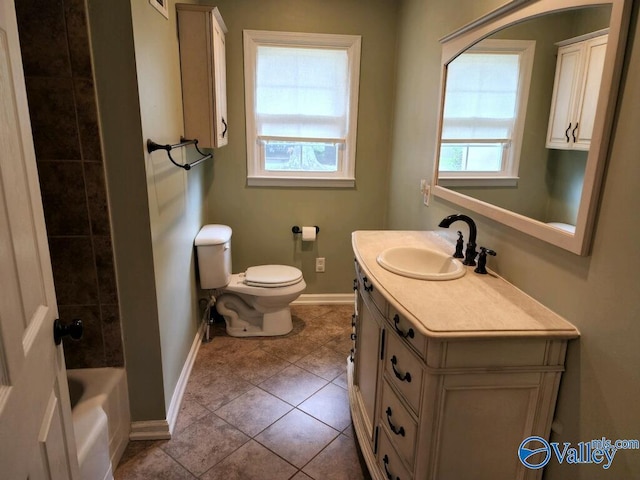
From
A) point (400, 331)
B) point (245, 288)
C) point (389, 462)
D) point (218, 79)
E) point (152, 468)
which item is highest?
point (218, 79)

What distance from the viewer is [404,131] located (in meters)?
2.92

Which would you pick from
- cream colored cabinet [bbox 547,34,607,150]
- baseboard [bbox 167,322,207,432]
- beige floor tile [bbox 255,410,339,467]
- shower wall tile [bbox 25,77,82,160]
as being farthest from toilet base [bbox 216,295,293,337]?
cream colored cabinet [bbox 547,34,607,150]

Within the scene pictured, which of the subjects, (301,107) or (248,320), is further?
(301,107)

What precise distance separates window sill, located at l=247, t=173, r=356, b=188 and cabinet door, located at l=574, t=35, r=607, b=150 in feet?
7.04

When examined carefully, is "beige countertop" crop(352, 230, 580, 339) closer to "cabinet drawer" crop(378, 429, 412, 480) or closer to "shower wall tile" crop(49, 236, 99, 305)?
"cabinet drawer" crop(378, 429, 412, 480)

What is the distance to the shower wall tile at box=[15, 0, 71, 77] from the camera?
148 cm

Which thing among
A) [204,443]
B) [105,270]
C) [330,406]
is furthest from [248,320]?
[105,270]

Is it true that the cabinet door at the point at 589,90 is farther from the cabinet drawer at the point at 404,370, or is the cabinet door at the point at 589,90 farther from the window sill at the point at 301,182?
the window sill at the point at 301,182

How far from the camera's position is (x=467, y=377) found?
1.19 m

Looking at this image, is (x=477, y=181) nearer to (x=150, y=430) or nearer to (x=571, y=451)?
(x=571, y=451)

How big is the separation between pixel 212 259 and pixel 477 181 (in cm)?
172

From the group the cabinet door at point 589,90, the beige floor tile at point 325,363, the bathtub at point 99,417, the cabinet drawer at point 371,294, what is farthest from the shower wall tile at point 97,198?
the cabinet door at point 589,90

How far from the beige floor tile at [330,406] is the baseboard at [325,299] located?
3.91 feet

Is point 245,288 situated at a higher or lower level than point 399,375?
lower
